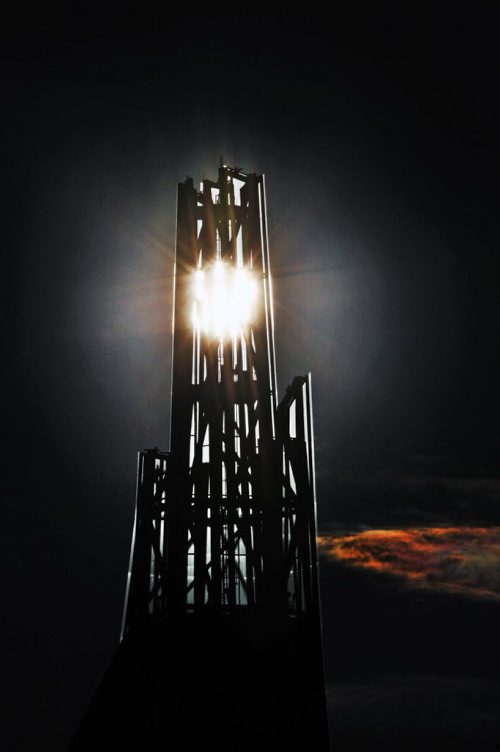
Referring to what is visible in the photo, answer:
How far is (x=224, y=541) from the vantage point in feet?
30.0

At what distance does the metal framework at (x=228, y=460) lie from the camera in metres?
8.43

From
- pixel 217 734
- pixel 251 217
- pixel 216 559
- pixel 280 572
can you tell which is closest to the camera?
pixel 217 734

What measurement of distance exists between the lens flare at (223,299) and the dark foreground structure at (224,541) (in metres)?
0.02

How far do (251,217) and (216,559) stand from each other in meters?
5.76

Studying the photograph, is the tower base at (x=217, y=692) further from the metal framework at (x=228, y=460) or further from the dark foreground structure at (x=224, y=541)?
the metal framework at (x=228, y=460)

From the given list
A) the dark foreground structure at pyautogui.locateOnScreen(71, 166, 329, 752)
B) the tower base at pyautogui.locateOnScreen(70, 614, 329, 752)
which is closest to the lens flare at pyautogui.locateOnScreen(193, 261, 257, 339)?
the dark foreground structure at pyautogui.locateOnScreen(71, 166, 329, 752)

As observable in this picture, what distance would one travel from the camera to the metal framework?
8.43 meters

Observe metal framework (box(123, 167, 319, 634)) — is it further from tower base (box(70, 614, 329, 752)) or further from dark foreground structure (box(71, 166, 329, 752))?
tower base (box(70, 614, 329, 752))

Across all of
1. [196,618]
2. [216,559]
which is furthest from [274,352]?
[196,618]

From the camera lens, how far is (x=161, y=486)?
10.0m

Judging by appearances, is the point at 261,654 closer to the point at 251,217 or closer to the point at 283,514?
the point at 283,514

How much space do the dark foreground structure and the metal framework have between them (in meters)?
0.02

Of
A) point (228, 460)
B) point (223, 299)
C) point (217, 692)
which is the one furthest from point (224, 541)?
point (223, 299)

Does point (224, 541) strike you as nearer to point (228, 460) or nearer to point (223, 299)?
point (228, 460)
